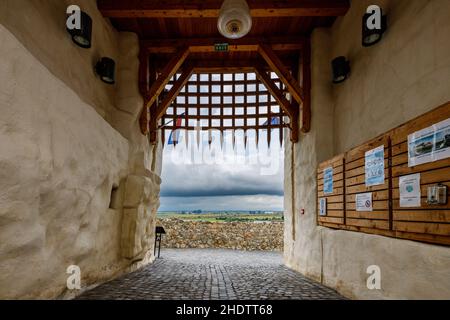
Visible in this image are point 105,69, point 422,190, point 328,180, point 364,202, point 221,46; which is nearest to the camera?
point 422,190

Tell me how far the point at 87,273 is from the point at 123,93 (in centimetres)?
341

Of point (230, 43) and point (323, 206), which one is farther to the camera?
point (230, 43)

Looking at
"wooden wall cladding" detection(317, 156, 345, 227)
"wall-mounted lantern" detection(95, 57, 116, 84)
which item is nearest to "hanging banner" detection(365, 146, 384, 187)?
"wooden wall cladding" detection(317, 156, 345, 227)

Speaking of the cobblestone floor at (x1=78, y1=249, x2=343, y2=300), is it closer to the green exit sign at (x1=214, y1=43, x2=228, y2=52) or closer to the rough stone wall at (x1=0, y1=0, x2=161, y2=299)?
the rough stone wall at (x1=0, y1=0, x2=161, y2=299)

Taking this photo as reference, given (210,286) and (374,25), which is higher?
(374,25)

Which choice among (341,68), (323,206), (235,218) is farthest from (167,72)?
(235,218)

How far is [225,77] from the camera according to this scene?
360 inches

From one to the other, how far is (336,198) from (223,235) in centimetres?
784

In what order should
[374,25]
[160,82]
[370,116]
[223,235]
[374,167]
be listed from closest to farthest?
[374,167], [374,25], [370,116], [160,82], [223,235]

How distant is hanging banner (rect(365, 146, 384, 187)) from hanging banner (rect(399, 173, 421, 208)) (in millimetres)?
398

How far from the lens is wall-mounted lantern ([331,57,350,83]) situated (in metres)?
5.12

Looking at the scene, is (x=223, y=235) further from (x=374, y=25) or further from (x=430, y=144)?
(x=430, y=144)

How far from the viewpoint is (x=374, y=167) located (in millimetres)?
3633
